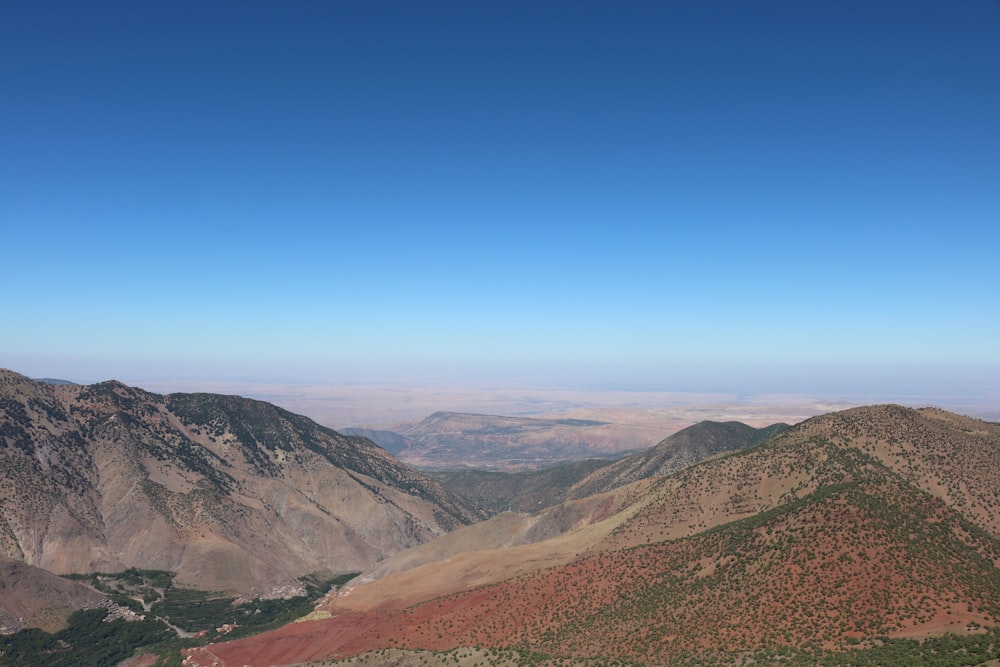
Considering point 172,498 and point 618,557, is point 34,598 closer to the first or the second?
point 172,498

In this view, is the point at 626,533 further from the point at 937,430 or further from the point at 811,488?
the point at 937,430

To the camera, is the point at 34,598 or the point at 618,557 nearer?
the point at 618,557

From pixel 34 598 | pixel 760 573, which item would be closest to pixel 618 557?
pixel 760 573

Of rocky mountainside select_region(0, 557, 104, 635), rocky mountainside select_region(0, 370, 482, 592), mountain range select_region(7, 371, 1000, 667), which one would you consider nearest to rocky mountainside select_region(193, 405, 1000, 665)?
mountain range select_region(7, 371, 1000, 667)

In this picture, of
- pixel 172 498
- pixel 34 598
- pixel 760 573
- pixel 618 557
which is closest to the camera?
pixel 760 573

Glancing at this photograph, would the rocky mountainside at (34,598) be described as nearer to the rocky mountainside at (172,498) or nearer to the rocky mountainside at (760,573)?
the rocky mountainside at (172,498)

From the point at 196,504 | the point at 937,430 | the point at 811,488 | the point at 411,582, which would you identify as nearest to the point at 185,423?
the point at 196,504
